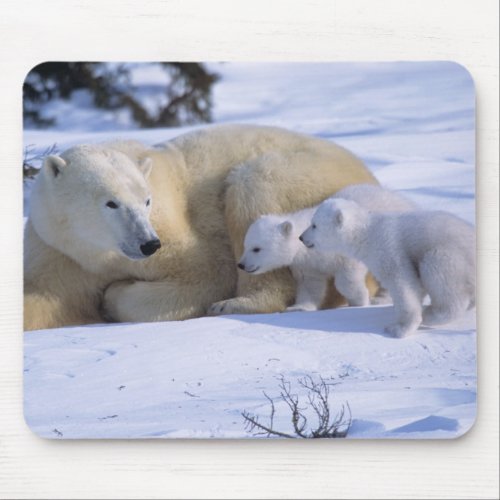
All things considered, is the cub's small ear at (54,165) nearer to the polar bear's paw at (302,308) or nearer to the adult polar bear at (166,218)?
the adult polar bear at (166,218)

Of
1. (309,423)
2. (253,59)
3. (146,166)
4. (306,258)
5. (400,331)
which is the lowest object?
(309,423)

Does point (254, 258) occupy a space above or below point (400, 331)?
above

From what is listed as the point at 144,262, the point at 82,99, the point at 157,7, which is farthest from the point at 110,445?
the point at 157,7

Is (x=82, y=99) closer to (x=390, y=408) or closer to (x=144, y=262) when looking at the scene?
(x=144, y=262)

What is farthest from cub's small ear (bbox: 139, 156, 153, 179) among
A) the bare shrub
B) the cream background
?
the bare shrub

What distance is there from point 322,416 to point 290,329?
0.28 meters

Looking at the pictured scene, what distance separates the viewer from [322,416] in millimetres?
2703

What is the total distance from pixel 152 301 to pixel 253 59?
2.53ft

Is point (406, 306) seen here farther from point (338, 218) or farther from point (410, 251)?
point (338, 218)

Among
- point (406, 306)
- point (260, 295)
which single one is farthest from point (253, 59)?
point (406, 306)

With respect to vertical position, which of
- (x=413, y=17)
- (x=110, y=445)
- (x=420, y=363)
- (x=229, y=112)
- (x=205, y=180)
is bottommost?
(x=110, y=445)

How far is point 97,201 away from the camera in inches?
116

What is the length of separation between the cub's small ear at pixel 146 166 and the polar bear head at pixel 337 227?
0.51 m

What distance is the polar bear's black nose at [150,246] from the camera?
2932mm
